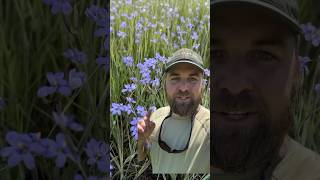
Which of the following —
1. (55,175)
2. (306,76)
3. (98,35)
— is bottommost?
(55,175)

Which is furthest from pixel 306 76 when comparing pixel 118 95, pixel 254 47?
pixel 118 95

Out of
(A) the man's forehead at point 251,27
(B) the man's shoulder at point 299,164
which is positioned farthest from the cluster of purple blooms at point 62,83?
(B) the man's shoulder at point 299,164

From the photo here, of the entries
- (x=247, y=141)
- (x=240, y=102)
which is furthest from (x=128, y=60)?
(x=247, y=141)

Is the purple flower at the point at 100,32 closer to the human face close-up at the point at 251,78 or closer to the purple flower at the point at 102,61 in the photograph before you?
the purple flower at the point at 102,61

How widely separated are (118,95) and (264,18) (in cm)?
85

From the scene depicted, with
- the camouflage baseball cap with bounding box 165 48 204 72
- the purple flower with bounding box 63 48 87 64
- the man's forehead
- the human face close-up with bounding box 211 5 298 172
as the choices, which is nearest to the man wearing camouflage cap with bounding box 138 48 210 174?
the camouflage baseball cap with bounding box 165 48 204 72

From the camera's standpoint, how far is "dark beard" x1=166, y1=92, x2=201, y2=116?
2.77 metres

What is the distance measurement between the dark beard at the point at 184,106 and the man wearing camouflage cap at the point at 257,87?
0.12 m

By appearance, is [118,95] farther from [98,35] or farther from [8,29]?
[8,29]

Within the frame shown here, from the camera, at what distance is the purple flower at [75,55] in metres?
2.50

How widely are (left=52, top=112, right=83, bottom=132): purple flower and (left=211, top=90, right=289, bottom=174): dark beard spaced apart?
0.72m

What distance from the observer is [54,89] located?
248 cm

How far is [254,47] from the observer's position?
2.63 m

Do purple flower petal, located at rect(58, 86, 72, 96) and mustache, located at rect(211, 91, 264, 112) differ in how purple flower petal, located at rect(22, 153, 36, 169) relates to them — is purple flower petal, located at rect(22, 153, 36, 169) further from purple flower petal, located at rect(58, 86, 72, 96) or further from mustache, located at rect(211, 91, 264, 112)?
mustache, located at rect(211, 91, 264, 112)
